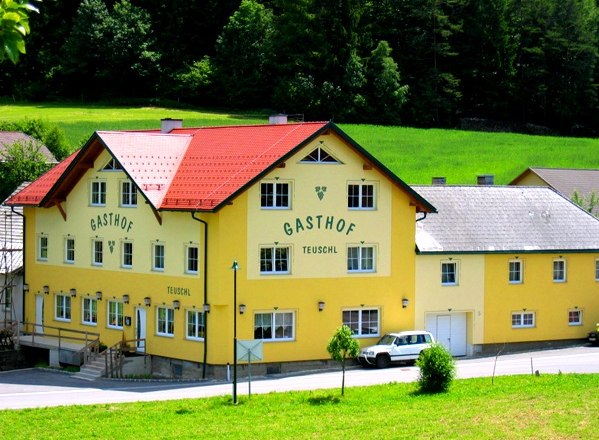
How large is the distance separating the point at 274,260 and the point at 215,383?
4.86 m

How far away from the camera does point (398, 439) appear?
26.1 metres

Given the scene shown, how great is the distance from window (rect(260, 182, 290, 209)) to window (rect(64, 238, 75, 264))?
9.14 m

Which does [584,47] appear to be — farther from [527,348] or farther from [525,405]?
[525,405]

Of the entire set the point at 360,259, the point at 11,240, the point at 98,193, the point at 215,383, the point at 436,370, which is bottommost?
the point at 215,383

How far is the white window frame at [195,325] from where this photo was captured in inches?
1549

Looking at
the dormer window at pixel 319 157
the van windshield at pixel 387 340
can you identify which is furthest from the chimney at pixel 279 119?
the van windshield at pixel 387 340

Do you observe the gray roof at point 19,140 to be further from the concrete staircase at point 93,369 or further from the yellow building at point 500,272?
the yellow building at point 500,272

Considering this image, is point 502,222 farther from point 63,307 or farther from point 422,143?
point 422,143

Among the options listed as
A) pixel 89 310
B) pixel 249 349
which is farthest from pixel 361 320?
pixel 89 310

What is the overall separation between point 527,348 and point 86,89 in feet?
250

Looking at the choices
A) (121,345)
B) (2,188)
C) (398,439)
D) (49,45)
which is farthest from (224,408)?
(49,45)

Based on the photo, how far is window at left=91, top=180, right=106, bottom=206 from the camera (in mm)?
43344

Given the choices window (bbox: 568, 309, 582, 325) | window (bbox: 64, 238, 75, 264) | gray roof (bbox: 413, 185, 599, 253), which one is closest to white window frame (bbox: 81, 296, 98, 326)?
window (bbox: 64, 238, 75, 264)

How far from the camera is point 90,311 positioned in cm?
4391
